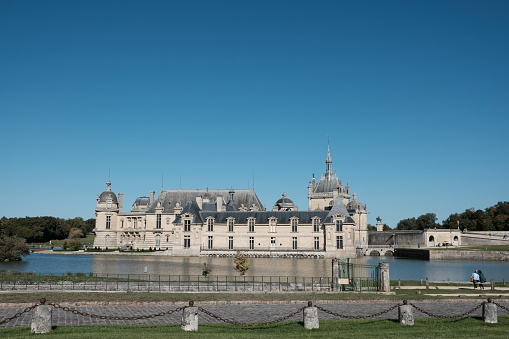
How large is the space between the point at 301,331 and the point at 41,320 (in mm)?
6347

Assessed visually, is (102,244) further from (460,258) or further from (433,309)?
(433,309)

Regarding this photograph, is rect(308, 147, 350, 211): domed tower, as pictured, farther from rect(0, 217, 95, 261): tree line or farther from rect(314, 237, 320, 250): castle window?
rect(0, 217, 95, 261): tree line

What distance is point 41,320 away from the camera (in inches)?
482

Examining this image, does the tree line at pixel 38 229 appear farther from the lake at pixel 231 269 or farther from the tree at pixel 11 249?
the lake at pixel 231 269

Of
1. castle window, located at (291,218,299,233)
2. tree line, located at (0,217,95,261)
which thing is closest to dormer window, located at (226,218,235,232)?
castle window, located at (291,218,299,233)

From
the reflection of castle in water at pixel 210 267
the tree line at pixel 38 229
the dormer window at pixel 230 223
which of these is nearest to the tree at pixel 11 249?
the reflection of castle in water at pixel 210 267

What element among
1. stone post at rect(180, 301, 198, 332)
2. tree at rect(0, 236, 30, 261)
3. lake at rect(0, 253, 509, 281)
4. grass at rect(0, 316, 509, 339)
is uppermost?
tree at rect(0, 236, 30, 261)

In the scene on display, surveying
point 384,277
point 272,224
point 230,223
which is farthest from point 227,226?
point 384,277

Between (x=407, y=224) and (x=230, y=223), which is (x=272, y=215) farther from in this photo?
(x=407, y=224)

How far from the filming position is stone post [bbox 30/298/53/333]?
1218 cm

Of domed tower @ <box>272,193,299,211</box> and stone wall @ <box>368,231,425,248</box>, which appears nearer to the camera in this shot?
domed tower @ <box>272,193,299,211</box>

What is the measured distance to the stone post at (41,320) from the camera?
12.2 m

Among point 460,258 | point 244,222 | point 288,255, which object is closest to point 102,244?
point 244,222

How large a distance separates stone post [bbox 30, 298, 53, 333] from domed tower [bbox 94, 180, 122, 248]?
6739 centimetres
